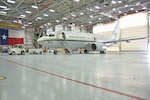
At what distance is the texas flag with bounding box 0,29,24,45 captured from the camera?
36197 millimetres

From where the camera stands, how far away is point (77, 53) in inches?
931

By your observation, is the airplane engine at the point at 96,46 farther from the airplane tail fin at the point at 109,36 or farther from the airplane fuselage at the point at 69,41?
the airplane tail fin at the point at 109,36

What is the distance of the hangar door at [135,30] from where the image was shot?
29750 millimetres

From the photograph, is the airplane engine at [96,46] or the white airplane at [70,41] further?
the airplane engine at [96,46]

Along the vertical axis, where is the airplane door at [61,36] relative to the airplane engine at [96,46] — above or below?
above

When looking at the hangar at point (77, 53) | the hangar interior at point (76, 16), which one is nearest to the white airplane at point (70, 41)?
the hangar at point (77, 53)

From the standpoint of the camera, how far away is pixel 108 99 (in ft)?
6.45

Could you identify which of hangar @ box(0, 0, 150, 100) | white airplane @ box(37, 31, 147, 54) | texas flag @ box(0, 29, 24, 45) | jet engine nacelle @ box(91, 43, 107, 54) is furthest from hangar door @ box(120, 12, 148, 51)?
texas flag @ box(0, 29, 24, 45)

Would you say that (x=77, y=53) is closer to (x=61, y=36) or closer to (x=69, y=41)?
(x=69, y=41)

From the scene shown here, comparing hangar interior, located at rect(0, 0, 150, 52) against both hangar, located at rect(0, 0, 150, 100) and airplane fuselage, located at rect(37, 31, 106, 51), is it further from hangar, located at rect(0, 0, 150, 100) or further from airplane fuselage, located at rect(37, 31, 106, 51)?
airplane fuselage, located at rect(37, 31, 106, 51)

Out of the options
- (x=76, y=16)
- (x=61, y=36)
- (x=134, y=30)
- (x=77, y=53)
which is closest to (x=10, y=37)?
(x=76, y=16)

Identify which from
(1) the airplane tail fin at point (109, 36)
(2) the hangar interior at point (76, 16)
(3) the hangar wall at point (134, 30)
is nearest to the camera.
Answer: (1) the airplane tail fin at point (109, 36)

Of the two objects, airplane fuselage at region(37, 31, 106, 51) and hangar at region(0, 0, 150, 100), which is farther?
airplane fuselage at region(37, 31, 106, 51)

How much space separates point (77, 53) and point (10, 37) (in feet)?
74.0
